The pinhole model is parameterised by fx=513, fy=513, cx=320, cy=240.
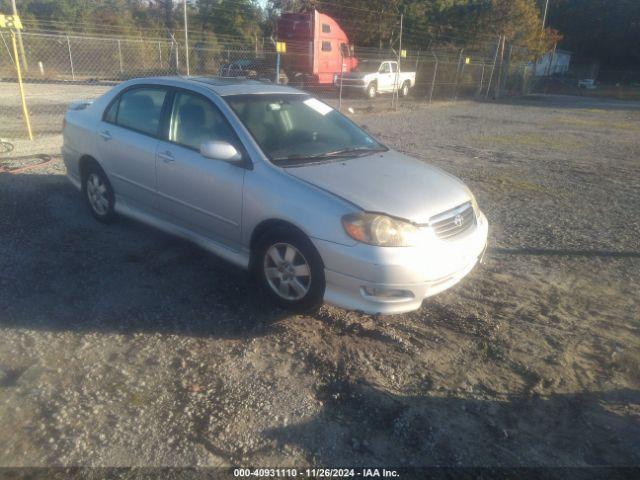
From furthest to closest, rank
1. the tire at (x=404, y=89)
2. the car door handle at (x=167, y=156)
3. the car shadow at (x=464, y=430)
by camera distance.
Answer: the tire at (x=404, y=89), the car door handle at (x=167, y=156), the car shadow at (x=464, y=430)

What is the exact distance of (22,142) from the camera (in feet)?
31.0

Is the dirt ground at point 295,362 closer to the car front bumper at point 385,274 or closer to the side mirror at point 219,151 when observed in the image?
the car front bumper at point 385,274

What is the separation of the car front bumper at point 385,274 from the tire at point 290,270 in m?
0.09

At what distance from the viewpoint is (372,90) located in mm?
24109

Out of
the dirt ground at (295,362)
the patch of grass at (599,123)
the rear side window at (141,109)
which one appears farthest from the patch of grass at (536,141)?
the rear side window at (141,109)

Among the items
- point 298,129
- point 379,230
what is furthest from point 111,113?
point 379,230

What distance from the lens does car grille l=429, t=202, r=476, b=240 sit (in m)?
3.60

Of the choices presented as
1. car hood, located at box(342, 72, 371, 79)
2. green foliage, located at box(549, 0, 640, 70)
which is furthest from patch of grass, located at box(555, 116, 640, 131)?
green foliage, located at box(549, 0, 640, 70)

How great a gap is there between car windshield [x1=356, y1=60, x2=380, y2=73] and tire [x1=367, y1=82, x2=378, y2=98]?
31.7 inches

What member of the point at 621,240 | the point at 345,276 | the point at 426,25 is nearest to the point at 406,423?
the point at 345,276

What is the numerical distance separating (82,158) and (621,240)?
598 centimetres

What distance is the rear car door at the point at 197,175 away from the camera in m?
4.02

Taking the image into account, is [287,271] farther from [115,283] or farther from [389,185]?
[115,283]

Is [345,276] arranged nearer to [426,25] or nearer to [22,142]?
[22,142]
